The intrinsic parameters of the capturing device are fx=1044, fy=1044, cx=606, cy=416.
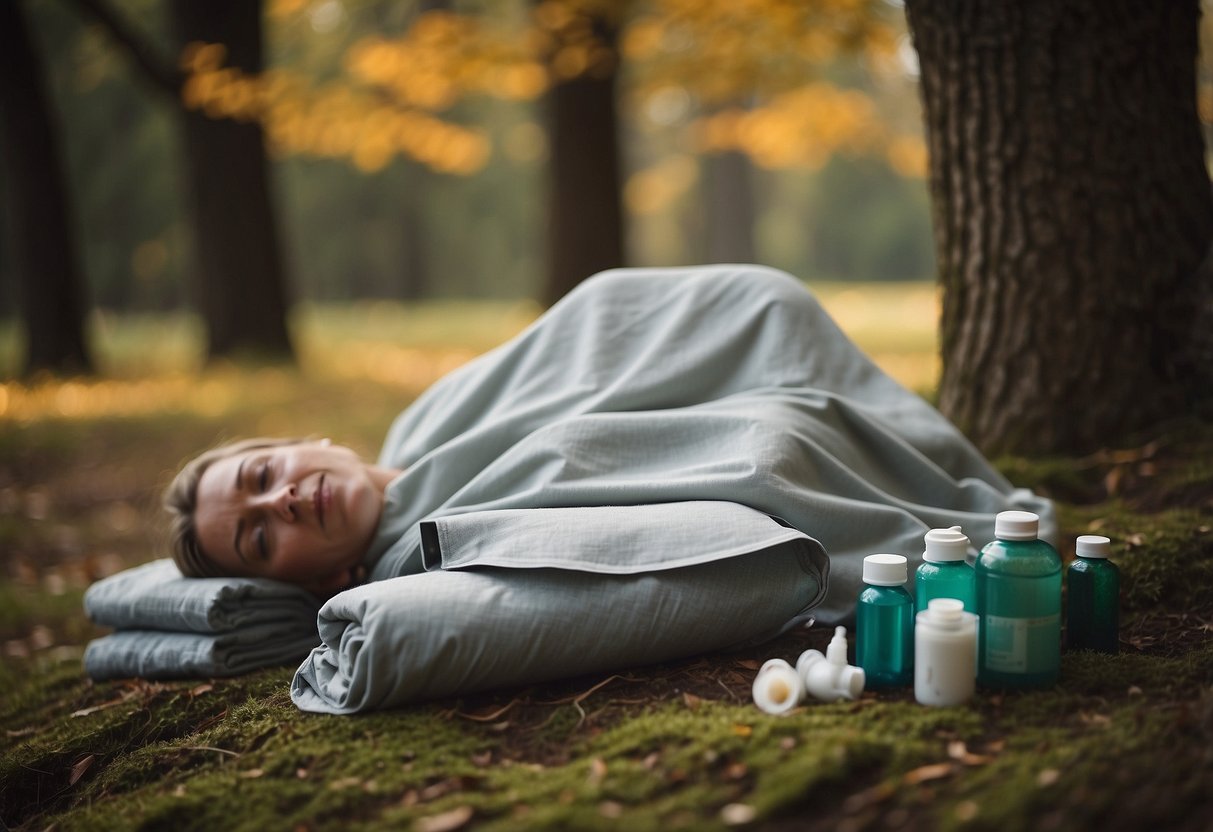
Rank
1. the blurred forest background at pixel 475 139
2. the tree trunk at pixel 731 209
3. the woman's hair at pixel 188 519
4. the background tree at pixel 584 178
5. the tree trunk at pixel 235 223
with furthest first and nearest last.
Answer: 1. the tree trunk at pixel 731 209
2. the tree trunk at pixel 235 223
3. the background tree at pixel 584 178
4. the blurred forest background at pixel 475 139
5. the woman's hair at pixel 188 519

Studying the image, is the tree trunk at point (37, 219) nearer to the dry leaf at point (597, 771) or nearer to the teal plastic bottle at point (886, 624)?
the dry leaf at point (597, 771)

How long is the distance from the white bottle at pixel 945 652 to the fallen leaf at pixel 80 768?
2.07 meters

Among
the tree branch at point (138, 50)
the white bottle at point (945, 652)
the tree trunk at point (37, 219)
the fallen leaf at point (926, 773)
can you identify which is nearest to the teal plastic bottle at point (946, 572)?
the white bottle at point (945, 652)

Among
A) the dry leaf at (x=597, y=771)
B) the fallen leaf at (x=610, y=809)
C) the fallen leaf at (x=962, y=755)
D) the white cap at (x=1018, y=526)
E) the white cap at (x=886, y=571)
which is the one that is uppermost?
the white cap at (x=1018, y=526)

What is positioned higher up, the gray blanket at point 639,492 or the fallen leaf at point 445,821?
the gray blanket at point 639,492

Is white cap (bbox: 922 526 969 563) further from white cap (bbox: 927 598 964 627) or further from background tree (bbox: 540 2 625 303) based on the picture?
background tree (bbox: 540 2 625 303)

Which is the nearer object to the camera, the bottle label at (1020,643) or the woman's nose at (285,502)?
the bottle label at (1020,643)

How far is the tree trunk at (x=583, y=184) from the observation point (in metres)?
8.09

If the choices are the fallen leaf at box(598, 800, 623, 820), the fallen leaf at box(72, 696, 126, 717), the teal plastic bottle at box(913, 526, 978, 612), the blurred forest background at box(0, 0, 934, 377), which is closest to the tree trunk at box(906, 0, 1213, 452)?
the teal plastic bottle at box(913, 526, 978, 612)

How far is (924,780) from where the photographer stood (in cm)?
188

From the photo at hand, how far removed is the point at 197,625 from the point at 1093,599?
7.85ft

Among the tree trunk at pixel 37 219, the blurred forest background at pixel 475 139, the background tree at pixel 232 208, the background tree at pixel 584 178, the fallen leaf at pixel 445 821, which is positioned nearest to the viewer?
the fallen leaf at pixel 445 821

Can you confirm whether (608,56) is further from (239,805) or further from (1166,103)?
(239,805)

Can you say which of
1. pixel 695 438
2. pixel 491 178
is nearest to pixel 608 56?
pixel 695 438
